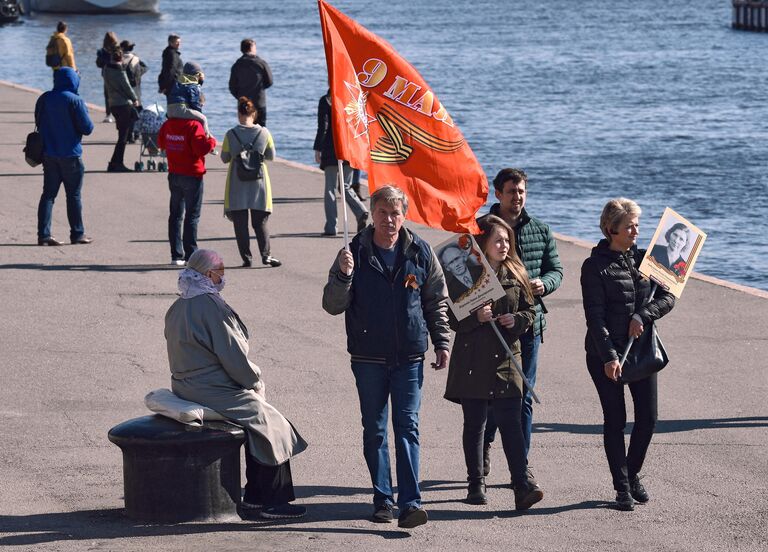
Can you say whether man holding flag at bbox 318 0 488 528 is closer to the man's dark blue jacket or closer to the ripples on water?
the man's dark blue jacket

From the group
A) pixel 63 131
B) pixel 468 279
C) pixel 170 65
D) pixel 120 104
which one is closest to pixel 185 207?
pixel 63 131

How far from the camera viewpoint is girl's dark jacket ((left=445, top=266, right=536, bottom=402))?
26.5 ft

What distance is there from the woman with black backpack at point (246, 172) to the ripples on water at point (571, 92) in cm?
851

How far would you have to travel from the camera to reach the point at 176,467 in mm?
7656

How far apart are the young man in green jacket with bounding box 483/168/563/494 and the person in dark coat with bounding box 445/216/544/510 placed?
20 centimetres

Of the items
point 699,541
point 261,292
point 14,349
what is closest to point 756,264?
point 261,292

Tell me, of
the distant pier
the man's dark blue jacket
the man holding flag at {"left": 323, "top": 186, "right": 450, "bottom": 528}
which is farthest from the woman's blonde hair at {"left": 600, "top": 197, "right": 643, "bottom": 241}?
the distant pier

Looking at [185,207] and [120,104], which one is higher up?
[120,104]

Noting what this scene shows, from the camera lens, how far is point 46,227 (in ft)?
52.6

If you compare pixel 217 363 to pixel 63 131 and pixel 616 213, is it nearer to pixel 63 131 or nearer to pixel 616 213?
pixel 616 213

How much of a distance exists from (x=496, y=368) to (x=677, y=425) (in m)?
2.28

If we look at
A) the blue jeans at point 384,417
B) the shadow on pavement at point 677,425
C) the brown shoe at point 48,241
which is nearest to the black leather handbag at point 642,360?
the blue jeans at point 384,417

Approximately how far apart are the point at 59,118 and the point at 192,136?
1769 millimetres

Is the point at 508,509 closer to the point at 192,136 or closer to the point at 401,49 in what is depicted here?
the point at 192,136
